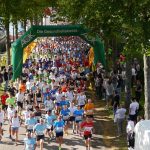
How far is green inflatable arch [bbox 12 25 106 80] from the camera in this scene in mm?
28594

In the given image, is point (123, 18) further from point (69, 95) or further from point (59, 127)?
point (69, 95)

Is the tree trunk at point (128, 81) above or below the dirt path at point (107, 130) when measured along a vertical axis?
above

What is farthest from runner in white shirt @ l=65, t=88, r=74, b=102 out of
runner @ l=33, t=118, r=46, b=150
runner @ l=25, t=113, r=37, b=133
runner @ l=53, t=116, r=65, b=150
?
runner @ l=33, t=118, r=46, b=150

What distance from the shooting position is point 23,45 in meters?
29.0

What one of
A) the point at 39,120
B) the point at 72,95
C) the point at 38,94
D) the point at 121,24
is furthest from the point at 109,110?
the point at 121,24

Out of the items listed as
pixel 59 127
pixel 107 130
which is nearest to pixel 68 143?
pixel 59 127

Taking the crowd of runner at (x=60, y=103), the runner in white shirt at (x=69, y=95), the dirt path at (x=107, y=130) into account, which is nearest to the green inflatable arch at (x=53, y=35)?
the crowd of runner at (x=60, y=103)

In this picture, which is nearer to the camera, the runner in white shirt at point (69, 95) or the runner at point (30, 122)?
the runner at point (30, 122)

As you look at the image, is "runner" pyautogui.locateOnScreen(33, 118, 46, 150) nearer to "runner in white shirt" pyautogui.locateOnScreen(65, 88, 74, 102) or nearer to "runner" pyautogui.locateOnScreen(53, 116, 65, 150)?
"runner" pyautogui.locateOnScreen(53, 116, 65, 150)

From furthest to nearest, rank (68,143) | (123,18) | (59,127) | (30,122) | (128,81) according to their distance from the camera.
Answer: (128,81) → (68,143) → (30,122) → (59,127) → (123,18)

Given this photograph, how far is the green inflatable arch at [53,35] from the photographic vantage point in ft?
93.8

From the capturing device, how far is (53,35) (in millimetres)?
28969

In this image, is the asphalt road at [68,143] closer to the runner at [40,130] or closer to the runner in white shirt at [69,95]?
the runner at [40,130]

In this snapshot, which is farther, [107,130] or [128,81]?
[128,81]
